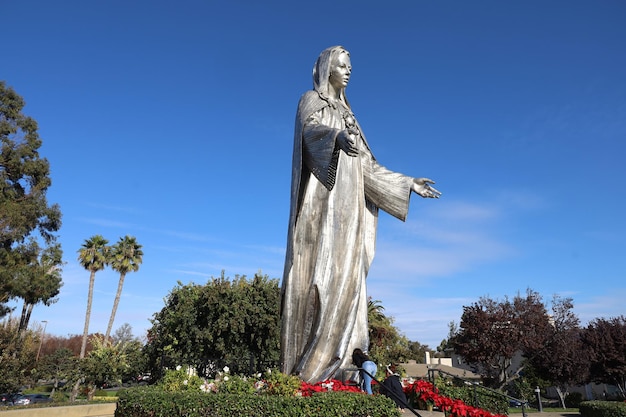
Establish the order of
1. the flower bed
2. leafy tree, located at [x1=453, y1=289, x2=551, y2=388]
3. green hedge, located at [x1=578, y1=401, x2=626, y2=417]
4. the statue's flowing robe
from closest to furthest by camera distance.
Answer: the flower bed
the statue's flowing robe
green hedge, located at [x1=578, y1=401, x2=626, y2=417]
leafy tree, located at [x1=453, y1=289, x2=551, y2=388]

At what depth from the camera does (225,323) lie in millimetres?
25266

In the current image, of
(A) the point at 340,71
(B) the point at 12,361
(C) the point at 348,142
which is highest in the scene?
(A) the point at 340,71

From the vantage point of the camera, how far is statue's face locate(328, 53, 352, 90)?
8.16 meters

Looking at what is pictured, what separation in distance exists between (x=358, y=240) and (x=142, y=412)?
4.12 m

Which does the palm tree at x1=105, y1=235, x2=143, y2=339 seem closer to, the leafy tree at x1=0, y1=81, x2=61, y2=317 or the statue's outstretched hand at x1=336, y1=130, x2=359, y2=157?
the leafy tree at x1=0, y1=81, x2=61, y2=317

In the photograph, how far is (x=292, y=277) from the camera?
7.16 metres

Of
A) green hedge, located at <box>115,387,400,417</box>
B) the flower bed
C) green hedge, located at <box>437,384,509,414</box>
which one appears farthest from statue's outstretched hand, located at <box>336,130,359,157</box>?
green hedge, located at <box>437,384,509,414</box>

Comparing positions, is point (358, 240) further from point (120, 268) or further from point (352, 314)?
point (120, 268)

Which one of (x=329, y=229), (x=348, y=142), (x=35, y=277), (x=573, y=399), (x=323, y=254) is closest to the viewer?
(x=348, y=142)

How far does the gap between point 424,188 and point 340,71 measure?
2.61 meters

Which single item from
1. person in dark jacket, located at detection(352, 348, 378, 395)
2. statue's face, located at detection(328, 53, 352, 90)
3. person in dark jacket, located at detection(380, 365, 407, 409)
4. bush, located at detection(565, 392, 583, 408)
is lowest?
bush, located at detection(565, 392, 583, 408)

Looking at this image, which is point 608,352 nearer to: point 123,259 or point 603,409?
point 603,409

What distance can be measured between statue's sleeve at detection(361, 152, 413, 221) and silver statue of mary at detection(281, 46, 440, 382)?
0.7 inches

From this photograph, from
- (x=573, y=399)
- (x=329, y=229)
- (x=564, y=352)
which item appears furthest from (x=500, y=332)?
(x=329, y=229)
